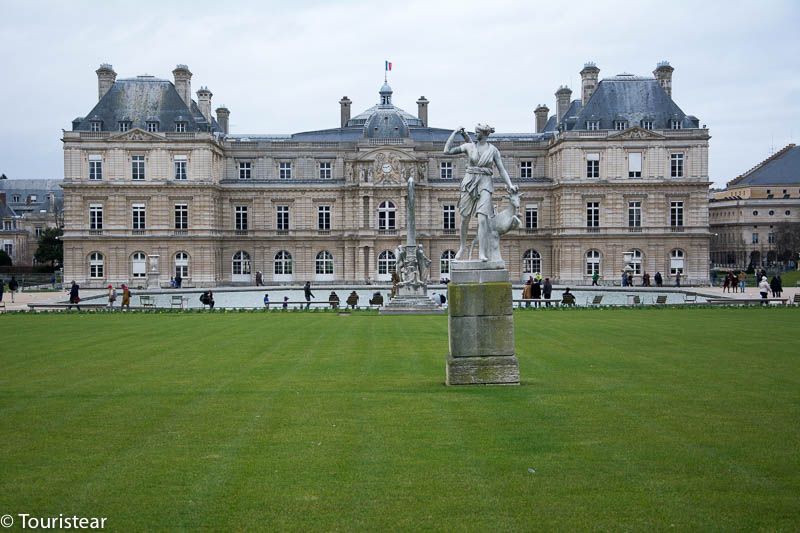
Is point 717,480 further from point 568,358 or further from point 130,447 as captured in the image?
point 568,358

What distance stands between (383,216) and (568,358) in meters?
58.5

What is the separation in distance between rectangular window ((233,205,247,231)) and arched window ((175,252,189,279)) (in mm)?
5948

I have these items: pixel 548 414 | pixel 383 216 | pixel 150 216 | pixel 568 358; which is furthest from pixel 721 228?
pixel 548 414

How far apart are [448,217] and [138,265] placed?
26750mm

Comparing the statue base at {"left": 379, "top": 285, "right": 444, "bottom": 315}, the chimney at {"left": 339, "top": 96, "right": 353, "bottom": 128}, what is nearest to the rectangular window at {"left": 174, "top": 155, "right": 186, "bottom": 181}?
the chimney at {"left": 339, "top": 96, "right": 353, "bottom": 128}

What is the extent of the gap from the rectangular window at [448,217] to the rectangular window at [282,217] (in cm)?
1381

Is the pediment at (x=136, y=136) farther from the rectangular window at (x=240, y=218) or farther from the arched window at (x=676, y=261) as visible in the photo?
the arched window at (x=676, y=261)

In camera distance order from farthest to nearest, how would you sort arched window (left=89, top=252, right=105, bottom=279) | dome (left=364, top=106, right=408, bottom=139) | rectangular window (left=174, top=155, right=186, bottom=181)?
dome (left=364, top=106, right=408, bottom=139), rectangular window (left=174, top=155, right=186, bottom=181), arched window (left=89, top=252, right=105, bottom=279)

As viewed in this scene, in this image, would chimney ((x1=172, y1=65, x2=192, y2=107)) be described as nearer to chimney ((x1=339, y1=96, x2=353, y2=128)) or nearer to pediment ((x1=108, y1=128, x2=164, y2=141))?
pediment ((x1=108, y1=128, x2=164, y2=141))

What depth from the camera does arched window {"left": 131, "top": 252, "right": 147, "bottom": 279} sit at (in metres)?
77.5

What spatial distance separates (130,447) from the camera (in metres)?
13.0

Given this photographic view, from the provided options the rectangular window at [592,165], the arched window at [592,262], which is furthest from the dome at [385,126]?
the arched window at [592,262]

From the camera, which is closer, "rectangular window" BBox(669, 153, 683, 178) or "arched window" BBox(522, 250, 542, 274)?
"rectangular window" BBox(669, 153, 683, 178)

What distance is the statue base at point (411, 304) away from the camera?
4281 cm
